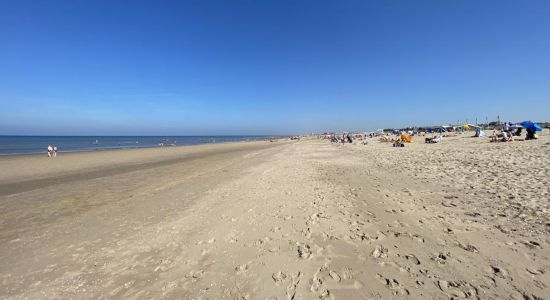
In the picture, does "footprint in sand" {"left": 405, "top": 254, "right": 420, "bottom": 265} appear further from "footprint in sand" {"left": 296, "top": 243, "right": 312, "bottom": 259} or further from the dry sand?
"footprint in sand" {"left": 296, "top": 243, "right": 312, "bottom": 259}

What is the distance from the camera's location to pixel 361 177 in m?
12.2

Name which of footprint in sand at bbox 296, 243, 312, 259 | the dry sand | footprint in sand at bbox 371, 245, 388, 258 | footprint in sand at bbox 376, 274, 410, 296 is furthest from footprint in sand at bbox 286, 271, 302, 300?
footprint in sand at bbox 371, 245, 388, 258

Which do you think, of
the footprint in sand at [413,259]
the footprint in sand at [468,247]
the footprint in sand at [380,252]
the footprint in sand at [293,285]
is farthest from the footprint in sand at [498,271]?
the footprint in sand at [293,285]

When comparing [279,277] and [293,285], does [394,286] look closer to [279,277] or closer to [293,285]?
[293,285]

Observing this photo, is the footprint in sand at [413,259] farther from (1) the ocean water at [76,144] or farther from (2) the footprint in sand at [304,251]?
(1) the ocean water at [76,144]

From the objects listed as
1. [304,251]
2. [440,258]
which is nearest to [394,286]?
[440,258]

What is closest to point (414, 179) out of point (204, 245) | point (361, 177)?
point (361, 177)

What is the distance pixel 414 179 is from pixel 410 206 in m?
4.13

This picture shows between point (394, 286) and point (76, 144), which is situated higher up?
point (76, 144)

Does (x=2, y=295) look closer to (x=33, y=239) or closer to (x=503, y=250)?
(x=33, y=239)

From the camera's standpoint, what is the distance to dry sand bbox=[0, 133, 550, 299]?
395 centimetres

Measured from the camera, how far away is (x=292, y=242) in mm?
5453

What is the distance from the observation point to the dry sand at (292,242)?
395 cm

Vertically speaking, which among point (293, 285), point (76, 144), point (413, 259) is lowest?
point (293, 285)
